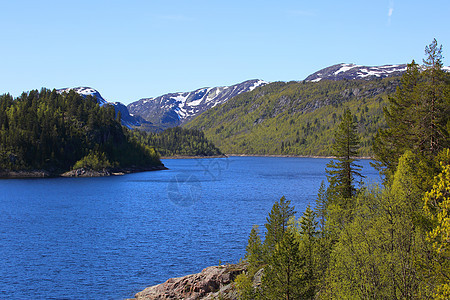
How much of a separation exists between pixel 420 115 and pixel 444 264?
24807mm

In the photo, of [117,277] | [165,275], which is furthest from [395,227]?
[117,277]

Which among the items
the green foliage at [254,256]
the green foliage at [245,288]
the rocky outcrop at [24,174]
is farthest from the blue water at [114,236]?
the rocky outcrop at [24,174]

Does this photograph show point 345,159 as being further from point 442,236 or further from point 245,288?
point 442,236

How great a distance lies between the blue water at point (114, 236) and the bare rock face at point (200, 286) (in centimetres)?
425

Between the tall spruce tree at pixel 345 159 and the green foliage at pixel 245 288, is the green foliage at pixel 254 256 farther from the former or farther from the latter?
the tall spruce tree at pixel 345 159

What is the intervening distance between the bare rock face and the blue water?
425 centimetres

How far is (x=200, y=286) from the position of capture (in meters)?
43.0

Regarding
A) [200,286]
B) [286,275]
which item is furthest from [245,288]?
[200,286]

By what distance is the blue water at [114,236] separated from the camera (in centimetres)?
5188

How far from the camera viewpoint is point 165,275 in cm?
5412

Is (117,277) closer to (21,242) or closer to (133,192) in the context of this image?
(21,242)

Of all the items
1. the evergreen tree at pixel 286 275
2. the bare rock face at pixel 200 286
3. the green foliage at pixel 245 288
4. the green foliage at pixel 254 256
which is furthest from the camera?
the green foliage at pixel 254 256

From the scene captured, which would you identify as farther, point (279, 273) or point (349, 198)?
point (349, 198)

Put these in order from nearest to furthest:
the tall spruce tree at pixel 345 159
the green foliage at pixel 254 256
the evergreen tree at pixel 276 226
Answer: the green foliage at pixel 254 256
the evergreen tree at pixel 276 226
the tall spruce tree at pixel 345 159
